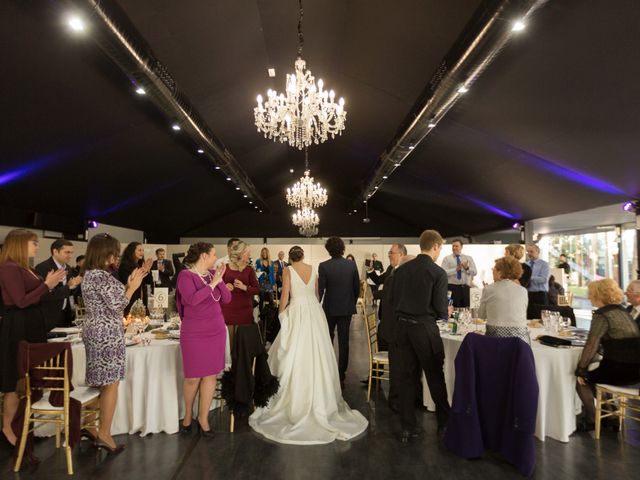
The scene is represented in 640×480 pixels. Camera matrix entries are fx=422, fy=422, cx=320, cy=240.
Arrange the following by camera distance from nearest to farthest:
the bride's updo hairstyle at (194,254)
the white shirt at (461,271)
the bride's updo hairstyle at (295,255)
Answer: the bride's updo hairstyle at (194,254), the bride's updo hairstyle at (295,255), the white shirt at (461,271)

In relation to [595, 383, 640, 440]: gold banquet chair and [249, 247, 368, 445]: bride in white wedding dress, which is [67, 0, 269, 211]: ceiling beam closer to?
[249, 247, 368, 445]: bride in white wedding dress

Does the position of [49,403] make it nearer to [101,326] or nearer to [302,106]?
[101,326]

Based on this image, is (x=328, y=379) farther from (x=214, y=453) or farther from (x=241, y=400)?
(x=214, y=453)

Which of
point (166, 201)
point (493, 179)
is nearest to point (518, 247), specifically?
point (493, 179)

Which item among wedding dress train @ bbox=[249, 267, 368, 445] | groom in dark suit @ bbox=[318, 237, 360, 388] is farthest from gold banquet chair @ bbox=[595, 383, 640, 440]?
groom in dark suit @ bbox=[318, 237, 360, 388]

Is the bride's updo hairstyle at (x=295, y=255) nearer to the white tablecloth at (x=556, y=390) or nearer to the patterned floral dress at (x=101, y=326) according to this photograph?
the patterned floral dress at (x=101, y=326)

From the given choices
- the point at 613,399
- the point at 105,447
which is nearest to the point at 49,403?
the point at 105,447

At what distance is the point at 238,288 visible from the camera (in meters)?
4.14

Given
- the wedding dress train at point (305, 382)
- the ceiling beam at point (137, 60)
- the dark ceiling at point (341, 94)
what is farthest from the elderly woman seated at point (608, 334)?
the ceiling beam at point (137, 60)

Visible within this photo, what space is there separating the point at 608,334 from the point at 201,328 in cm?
315

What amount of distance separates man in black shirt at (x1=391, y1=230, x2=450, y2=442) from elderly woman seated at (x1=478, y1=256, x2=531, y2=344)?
33 cm

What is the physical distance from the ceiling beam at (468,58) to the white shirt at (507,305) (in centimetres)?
213

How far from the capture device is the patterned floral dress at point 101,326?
293cm

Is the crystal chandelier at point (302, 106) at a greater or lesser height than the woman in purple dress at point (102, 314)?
greater
